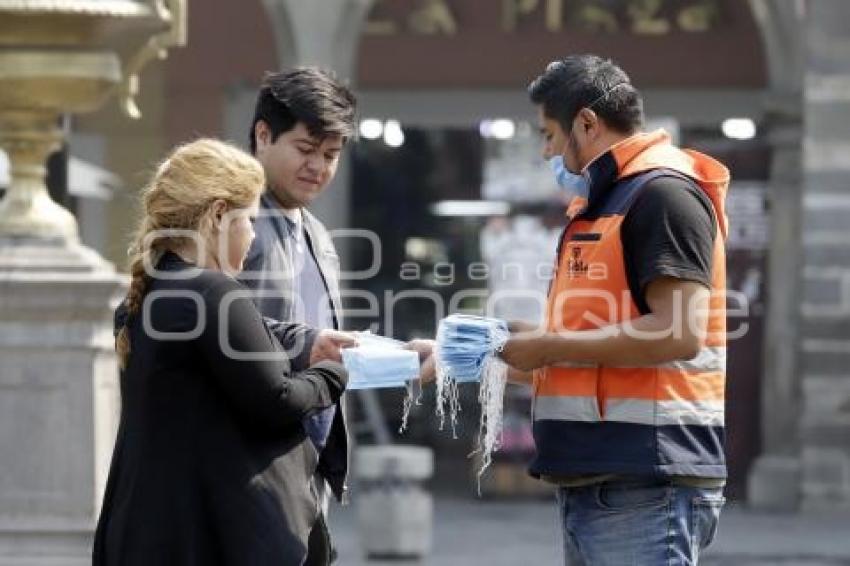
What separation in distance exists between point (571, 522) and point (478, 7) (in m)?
12.2

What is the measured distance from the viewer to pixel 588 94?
511 cm

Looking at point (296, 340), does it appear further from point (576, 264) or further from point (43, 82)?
point (43, 82)

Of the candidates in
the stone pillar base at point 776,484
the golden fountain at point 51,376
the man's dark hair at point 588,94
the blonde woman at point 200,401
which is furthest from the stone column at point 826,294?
the blonde woman at point 200,401

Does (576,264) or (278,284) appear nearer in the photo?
(576,264)

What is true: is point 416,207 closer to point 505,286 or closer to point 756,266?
point 505,286

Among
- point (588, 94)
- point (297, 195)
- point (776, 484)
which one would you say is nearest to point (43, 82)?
point (297, 195)

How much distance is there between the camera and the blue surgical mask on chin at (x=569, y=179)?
5.14m

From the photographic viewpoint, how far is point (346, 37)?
16031 mm

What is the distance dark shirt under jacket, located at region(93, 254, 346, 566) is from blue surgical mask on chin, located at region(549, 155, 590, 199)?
0.82 m

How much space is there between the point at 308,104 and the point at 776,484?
1097 centimetres

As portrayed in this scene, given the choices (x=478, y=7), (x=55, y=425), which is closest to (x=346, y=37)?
(x=478, y=7)

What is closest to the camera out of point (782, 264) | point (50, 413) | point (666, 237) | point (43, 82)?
point (666, 237)

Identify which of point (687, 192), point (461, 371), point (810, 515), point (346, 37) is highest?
point (346, 37)

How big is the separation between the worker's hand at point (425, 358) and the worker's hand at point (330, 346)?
0.71 feet
